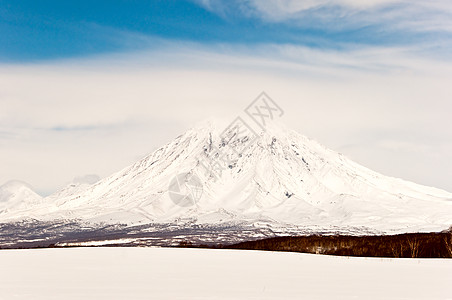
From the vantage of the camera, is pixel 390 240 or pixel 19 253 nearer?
pixel 19 253

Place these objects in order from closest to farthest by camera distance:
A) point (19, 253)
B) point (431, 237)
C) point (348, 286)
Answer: point (348, 286)
point (19, 253)
point (431, 237)

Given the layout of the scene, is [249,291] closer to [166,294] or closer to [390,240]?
[166,294]

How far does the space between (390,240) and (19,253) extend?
3095cm

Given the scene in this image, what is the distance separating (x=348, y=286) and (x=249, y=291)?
3.82 meters

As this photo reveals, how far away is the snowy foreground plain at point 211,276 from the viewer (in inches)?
701

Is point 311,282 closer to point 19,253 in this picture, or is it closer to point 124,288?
point 124,288

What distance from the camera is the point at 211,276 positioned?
74.3 feet

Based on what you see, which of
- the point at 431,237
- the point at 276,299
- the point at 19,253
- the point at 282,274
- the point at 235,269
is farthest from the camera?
the point at 431,237

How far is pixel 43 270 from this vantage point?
24.5m

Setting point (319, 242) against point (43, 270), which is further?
point (319, 242)

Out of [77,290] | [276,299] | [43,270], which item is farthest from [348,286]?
[43,270]

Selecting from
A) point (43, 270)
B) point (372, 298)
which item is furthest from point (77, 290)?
point (372, 298)

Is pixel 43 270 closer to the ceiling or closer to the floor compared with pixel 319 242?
closer to the ceiling

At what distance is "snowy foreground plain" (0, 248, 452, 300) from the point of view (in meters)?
17.8
